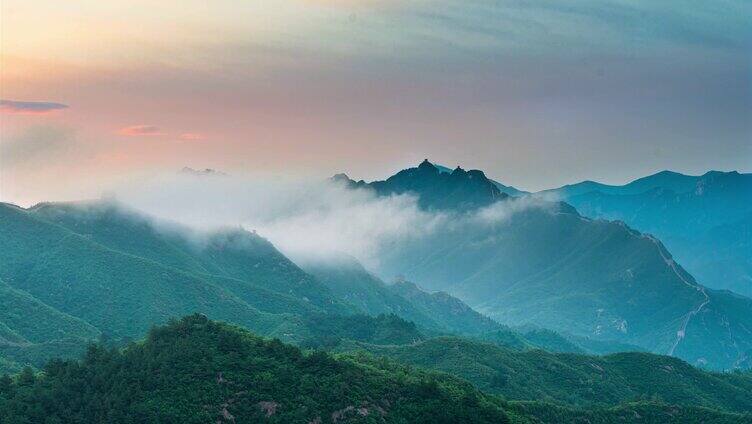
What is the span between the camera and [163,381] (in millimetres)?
106625

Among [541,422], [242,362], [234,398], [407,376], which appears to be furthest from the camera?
[541,422]

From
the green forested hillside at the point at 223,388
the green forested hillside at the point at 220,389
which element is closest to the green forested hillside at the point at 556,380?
the green forested hillside at the point at 223,388

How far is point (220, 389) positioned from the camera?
10712 cm

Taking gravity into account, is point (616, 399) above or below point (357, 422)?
below

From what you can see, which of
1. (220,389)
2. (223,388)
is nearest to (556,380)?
(223,388)

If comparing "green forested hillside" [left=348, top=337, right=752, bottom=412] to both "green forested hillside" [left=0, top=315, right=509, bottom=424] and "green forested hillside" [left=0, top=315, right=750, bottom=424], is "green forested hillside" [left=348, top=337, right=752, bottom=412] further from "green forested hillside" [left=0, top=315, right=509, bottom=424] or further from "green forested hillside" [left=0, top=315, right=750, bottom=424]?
"green forested hillside" [left=0, top=315, right=509, bottom=424]

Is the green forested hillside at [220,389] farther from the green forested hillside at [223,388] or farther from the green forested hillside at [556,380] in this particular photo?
the green forested hillside at [556,380]

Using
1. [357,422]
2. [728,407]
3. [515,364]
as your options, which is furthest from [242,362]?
[728,407]

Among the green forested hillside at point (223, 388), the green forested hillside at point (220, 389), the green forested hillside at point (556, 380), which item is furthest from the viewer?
the green forested hillside at point (556, 380)

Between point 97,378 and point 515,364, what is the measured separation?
10727 cm

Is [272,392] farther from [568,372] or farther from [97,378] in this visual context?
[568,372]

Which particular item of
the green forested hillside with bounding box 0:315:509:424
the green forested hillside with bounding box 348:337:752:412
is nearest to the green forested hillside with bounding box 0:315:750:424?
the green forested hillside with bounding box 0:315:509:424

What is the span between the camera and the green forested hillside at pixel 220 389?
101438 mm

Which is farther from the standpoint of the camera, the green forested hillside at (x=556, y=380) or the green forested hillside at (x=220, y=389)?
the green forested hillside at (x=556, y=380)
